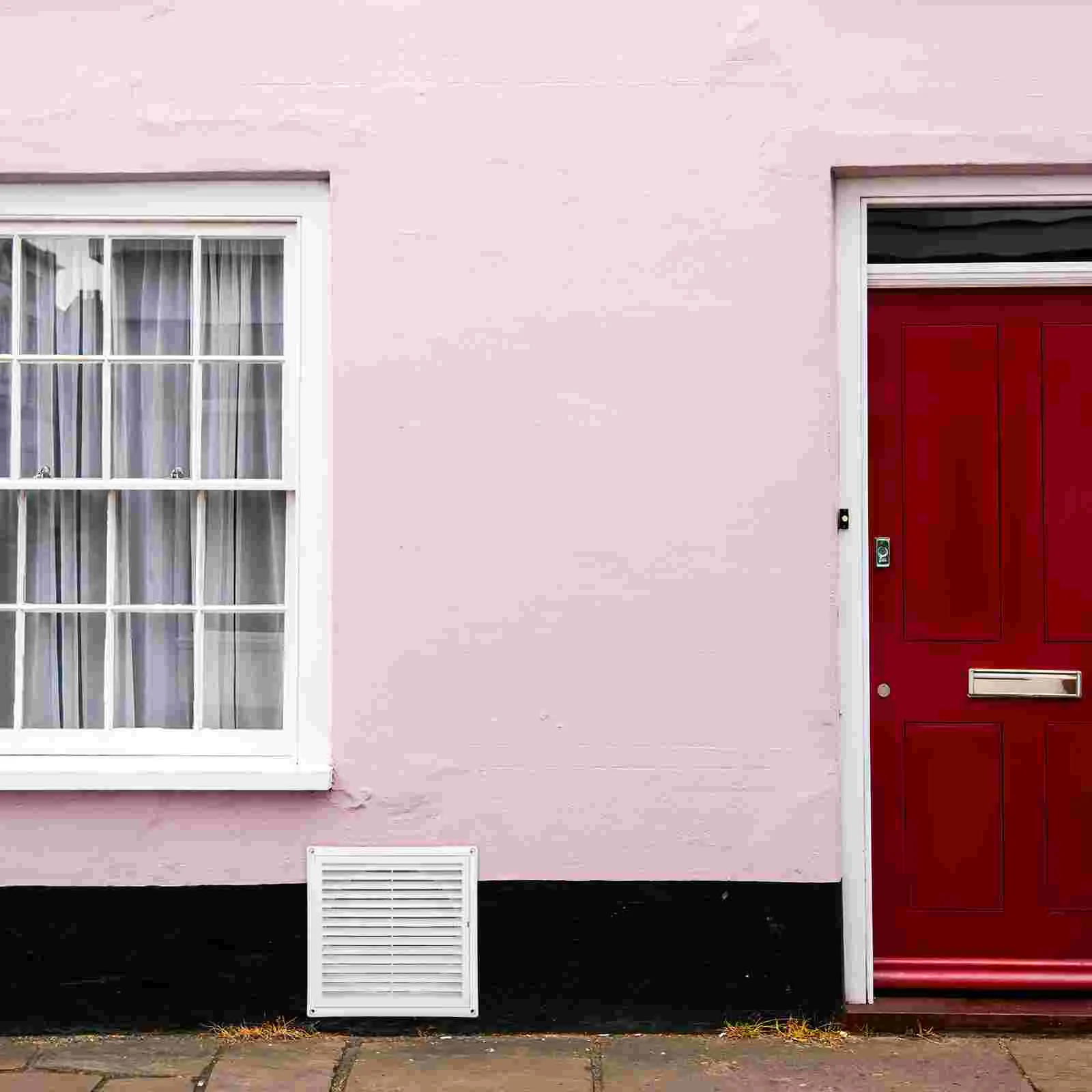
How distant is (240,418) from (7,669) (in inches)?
50.0

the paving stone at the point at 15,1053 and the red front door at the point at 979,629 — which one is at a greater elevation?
the red front door at the point at 979,629

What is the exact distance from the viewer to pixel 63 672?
498cm

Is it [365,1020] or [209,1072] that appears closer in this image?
[209,1072]

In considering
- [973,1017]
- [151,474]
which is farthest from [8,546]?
[973,1017]

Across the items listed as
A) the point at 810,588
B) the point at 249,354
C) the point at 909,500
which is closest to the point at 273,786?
the point at 249,354

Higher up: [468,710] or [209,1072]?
[468,710]

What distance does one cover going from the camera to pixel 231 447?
4973mm

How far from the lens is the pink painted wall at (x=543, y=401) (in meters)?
4.78

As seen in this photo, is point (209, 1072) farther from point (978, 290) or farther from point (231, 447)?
point (978, 290)

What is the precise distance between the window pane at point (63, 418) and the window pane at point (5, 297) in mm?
111

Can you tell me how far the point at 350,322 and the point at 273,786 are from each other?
1.68 m

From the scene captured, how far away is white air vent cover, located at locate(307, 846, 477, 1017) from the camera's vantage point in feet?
15.7

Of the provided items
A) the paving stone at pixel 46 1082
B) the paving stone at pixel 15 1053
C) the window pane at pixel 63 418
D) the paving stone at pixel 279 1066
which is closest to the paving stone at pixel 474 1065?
the paving stone at pixel 279 1066

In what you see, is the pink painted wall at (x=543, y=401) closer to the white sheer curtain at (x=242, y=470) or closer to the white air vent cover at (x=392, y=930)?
the white air vent cover at (x=392, y=930)
